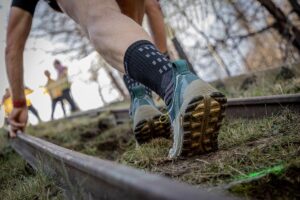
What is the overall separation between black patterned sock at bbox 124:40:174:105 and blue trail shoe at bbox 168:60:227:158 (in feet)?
0.19

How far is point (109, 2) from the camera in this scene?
212 cm

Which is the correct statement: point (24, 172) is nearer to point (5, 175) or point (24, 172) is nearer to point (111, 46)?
point (5, 175)

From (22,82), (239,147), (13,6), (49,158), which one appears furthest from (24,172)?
(239,147)

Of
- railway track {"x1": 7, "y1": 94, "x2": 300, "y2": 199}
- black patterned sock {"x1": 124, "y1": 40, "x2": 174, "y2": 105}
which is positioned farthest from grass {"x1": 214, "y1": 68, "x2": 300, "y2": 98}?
black patterned sock {"x1": 124, "y1": 40, "x2": 174, "y2": 105}

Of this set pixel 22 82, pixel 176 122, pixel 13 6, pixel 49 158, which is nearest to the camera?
pixel 176 122

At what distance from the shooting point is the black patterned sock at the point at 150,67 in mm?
1980

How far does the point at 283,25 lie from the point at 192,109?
5.55 m

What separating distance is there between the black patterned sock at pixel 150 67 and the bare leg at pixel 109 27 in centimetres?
5

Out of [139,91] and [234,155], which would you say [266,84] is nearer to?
[139,91]

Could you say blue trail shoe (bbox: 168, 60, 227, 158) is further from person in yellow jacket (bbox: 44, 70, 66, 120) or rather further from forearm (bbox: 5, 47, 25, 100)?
person in yellow jacket (bbox: 44, 70, 66, 120)

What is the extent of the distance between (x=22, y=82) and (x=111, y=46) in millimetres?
1151

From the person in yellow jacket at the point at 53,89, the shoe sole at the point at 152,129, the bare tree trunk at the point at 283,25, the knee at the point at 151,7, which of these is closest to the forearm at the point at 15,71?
the shoe sole at the point at 152,129

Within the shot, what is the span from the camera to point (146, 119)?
2.75 metres

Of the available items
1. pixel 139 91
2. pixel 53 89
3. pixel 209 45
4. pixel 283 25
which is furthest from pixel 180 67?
pixel 53 89
